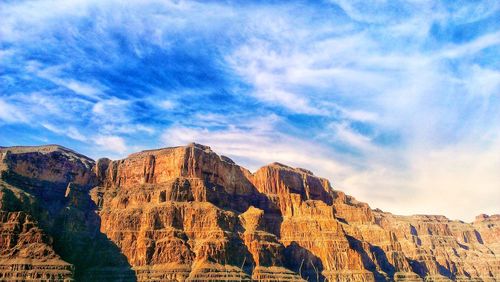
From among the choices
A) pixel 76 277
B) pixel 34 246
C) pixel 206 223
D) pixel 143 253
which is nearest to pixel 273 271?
pixel 206 223

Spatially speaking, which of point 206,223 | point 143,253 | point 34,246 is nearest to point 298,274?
point 206,223

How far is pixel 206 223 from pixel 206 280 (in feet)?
91.3

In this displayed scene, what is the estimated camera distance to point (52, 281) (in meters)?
150

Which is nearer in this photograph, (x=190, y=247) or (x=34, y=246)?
(x=34, y=246)

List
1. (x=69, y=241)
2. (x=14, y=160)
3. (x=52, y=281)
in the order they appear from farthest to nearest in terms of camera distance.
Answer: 1. (x=14, y=160)
2. (x=69, y=241)
3. (x=52, y=281)

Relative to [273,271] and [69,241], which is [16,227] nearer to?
[69,241]

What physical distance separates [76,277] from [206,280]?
44.1 meters

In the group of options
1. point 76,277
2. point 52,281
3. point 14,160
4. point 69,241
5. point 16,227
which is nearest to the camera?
point 52,281

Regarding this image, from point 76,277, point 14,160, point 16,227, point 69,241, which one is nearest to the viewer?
point 16,227

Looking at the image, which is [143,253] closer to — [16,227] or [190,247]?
[190,247]

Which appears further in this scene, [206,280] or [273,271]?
[273,271]

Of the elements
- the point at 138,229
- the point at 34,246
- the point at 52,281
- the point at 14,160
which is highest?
the point at 14,160

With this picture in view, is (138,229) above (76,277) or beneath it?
above

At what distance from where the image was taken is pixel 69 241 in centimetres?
18325
